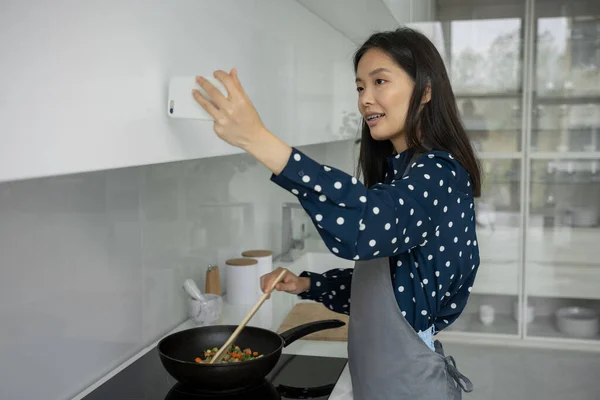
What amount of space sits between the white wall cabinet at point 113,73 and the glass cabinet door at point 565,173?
253 centimetres

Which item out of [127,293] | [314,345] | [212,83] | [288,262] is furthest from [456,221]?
[288,262]

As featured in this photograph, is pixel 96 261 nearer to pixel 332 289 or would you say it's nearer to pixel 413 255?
pixel 332 289

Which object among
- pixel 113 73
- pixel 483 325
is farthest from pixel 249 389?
pixel 483 325

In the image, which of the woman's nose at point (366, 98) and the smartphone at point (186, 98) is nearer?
the smartphone at point (186, 98)

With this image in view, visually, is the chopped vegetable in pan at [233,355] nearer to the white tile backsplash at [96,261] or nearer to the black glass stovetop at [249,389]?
the black glass stovetop at [249,389]

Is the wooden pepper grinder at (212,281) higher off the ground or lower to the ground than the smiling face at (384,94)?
lower

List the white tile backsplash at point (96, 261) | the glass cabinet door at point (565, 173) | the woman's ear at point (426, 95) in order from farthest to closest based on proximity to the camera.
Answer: the glass cabinet door at point (565, 173)
the woman's ear at point (426, 95)
the white tile backsplash at point (96, 261)

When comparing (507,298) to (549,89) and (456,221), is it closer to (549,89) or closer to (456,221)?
(549,89)

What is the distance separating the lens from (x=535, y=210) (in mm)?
3559

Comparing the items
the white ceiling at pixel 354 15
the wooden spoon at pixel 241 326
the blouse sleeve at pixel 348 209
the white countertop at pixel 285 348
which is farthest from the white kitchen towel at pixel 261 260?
the blouse sleeve at pixel 348 209

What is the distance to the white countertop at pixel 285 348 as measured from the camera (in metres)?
1.38

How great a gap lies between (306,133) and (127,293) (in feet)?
1.89

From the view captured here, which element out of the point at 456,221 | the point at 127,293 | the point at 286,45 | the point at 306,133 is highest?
the point at 286,45

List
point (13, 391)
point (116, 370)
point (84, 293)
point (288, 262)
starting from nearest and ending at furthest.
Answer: point (13, 391)
point (84, 293)
point (116, 370)
point (288, 262)
